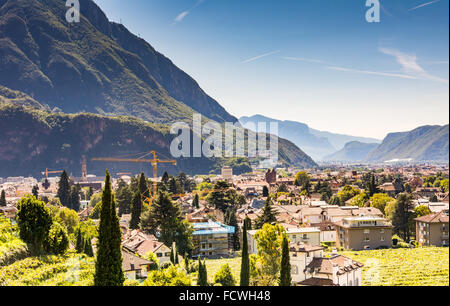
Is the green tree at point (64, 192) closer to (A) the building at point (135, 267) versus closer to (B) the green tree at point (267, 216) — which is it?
(B) the green tree at point (267, 216)

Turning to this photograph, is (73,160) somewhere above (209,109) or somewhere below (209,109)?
below

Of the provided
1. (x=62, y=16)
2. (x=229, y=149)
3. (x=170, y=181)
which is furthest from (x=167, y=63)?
(x=170, y=181)

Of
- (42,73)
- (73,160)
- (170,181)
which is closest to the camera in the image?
(170,181)

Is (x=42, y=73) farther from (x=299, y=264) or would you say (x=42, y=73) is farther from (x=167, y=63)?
(x=299, y=264)

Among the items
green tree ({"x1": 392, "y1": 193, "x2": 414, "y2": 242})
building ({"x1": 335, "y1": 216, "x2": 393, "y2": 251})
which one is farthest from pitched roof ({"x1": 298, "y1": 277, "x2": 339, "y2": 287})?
green tree ({"x1": 392, "y1": 193, "x2": 414, "y2": 242})

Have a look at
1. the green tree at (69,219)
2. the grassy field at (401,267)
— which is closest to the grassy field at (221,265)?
the grassy field at (401,267)

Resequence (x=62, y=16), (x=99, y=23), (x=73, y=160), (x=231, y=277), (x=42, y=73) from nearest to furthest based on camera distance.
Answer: (x=231, y=277)
(x=73, y=160)
(x=42, y=73)
(x=62, y=16)
(x=99, y=23)
